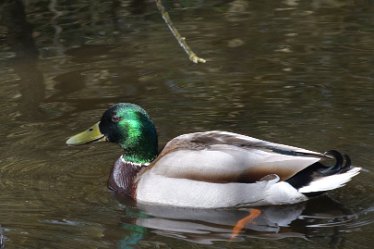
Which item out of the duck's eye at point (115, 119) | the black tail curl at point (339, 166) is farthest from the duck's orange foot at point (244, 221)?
the duck's eye at point (115, 119)

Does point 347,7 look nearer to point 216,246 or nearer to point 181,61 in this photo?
point 181,61

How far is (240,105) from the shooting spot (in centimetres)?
1032

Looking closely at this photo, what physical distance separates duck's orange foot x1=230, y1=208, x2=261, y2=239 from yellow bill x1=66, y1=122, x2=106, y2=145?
1567mm

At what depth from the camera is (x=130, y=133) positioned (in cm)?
878

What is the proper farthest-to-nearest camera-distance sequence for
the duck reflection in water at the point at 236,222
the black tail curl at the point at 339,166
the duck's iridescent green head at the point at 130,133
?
1. the duck's iridescent green head at the point at 130,133
2. the black tail curl at the point at 339,166
3. the duck reflection in water at the point at 236,222

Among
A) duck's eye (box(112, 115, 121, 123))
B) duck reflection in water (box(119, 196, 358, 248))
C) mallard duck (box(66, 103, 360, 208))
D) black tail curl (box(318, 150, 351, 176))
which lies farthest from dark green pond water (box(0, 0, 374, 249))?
duck's eye (box(112, 115, 121, 123))

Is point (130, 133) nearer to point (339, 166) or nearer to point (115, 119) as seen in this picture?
point (115, 119)

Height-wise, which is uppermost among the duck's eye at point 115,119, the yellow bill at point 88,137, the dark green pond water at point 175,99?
the duck's eye at point 115,119

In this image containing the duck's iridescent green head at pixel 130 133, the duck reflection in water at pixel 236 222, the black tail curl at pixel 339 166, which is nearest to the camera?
the duck reflection in water at pixel 236 222

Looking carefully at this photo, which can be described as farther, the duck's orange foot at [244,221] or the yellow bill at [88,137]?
the yellow bill at [88,137]

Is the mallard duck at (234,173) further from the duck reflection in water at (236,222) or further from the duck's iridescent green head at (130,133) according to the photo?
the duck's iridescent green head at (130,133)

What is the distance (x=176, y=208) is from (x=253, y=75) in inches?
137

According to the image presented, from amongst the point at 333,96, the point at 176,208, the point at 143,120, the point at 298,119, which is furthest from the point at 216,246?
the point at 333,96

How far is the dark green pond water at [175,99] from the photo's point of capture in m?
7.68
